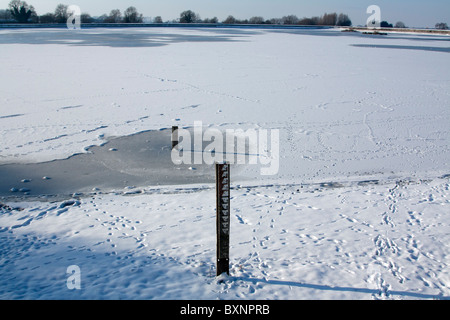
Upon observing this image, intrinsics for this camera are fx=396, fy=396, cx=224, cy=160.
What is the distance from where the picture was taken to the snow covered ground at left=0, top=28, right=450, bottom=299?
409 cm

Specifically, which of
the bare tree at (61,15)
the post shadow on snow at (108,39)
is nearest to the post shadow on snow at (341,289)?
the post shadow on snow at (108,39)

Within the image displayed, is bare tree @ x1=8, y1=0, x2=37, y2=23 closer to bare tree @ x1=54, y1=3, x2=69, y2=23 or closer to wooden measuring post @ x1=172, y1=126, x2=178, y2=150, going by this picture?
bare tree @ x1=54, y1=3, x2=69, y2=23

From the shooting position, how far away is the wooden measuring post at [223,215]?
3898mm

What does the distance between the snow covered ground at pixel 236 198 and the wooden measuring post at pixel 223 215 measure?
0.21 metres

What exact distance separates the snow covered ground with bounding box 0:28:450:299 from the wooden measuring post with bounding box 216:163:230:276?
21 centimetres

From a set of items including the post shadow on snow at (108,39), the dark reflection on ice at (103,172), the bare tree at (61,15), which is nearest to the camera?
the dark reflection on ice at (103,172)

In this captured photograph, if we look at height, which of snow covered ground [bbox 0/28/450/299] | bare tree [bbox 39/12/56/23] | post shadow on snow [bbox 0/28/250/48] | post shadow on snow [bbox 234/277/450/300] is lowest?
post shadow on snow [bbox 234/277/450/300]

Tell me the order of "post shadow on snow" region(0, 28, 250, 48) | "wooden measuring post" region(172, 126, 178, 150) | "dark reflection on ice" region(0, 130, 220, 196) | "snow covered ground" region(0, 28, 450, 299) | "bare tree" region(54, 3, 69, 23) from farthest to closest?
"bare tree" region(54, 3, 69, 23), "post shadow on snow" region(0, 28, 250, 48), "wooden measuring post" region(172, 126, 178, 150), "dark reflection on ice" region(0, 130, 220, 196), "snow covered ground" region(0, 28, 450, 299)

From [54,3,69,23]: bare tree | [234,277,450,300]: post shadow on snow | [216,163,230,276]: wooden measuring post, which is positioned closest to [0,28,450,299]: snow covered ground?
[234,277,450,300]: post shadow on snow

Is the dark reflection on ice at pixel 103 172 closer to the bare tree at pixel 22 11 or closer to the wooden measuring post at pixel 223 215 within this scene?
the wooden measuring post at pixel 223 215

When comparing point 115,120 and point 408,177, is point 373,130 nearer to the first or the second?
point 408,177

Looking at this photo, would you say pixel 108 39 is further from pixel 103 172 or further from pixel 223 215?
pixel 223 215

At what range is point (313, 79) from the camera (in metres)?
15.6

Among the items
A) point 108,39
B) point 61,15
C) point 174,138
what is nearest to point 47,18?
point 61,15
